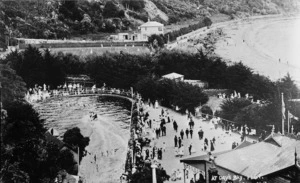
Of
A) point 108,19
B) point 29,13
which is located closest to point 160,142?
point 29,13

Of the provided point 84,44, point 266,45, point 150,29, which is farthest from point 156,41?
point 266,45

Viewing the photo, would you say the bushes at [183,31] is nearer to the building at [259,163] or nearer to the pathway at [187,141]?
the pathway at [187,141]

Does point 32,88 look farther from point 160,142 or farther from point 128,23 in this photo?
point 128,23

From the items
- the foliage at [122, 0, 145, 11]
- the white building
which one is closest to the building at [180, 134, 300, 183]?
the white building

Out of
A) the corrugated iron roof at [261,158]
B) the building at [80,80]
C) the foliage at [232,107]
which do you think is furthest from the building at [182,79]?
the corrugated iron roof at [261,158]

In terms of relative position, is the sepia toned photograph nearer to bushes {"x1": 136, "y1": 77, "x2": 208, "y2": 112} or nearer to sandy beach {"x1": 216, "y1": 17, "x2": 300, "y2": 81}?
bushes {"x1": 136, "y1": 77, "x2": 208, "y2": 112}

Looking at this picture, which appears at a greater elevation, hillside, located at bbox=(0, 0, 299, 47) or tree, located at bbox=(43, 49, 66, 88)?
hillside, located at bbox=(0, 0, 299, 47)
